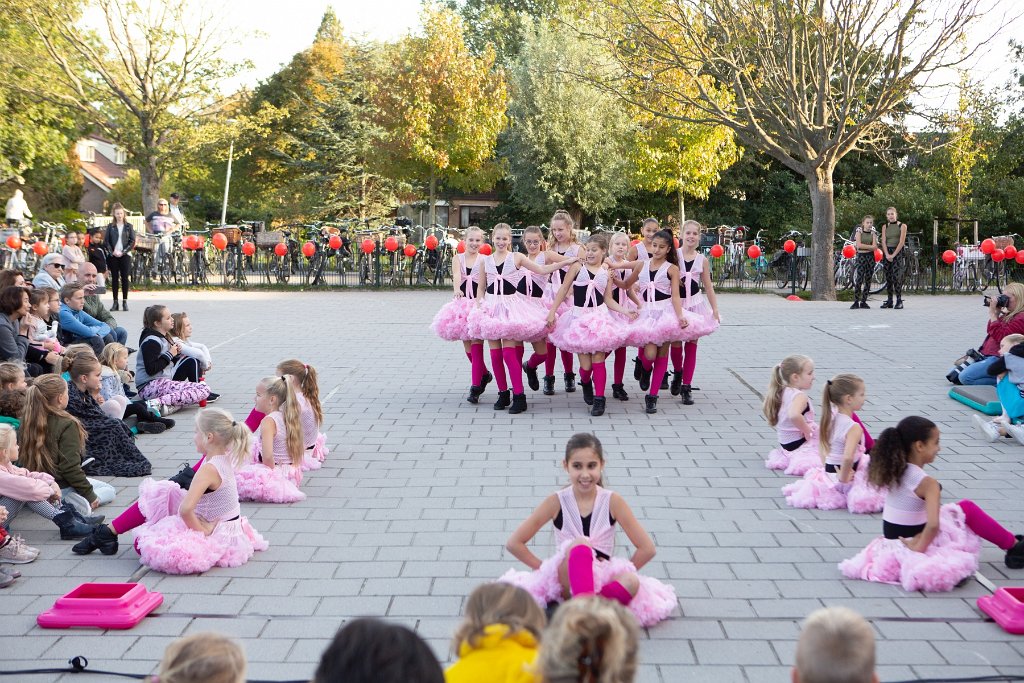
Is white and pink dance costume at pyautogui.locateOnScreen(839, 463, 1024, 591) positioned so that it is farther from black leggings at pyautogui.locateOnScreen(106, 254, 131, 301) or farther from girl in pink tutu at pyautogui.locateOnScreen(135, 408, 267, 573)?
black leggings at pyautogui.locateOnScreen(106, 254, 131, 301)

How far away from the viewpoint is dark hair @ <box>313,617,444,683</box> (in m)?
2.47

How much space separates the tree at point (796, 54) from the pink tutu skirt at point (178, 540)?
1649 cm

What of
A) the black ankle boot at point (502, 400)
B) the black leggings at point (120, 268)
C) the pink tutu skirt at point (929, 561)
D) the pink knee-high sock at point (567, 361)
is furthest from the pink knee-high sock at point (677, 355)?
the black leggings at point (120, 268)

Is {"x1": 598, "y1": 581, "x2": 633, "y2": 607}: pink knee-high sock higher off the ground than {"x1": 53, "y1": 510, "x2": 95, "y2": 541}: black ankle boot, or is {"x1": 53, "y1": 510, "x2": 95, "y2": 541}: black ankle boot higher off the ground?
{"x1": 598, "y1": 581, "x2": 633, "y2": 607}: pink knee-high sock

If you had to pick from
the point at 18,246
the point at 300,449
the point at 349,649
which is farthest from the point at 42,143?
the point at 349,649

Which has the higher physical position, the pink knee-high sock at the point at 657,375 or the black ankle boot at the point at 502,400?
the pink knee-high sock at the point at 657,375

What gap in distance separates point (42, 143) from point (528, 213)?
19211mm

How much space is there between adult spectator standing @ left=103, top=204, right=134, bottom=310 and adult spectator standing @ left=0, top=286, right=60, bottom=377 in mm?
9921

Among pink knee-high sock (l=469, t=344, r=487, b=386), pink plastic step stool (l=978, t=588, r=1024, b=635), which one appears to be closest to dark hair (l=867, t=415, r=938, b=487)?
pink plastic step stool (l=978, t=588, r=1024, b=635)

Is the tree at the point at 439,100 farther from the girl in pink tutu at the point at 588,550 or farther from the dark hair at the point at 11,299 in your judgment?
the girl in pink tutu at the point at 588,550

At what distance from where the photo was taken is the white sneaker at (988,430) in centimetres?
858

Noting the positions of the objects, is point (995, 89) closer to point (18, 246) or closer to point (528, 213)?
point (528, 213)

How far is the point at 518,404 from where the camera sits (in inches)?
386

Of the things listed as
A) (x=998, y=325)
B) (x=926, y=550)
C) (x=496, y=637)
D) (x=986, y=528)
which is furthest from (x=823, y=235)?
(x=496, y=637)
